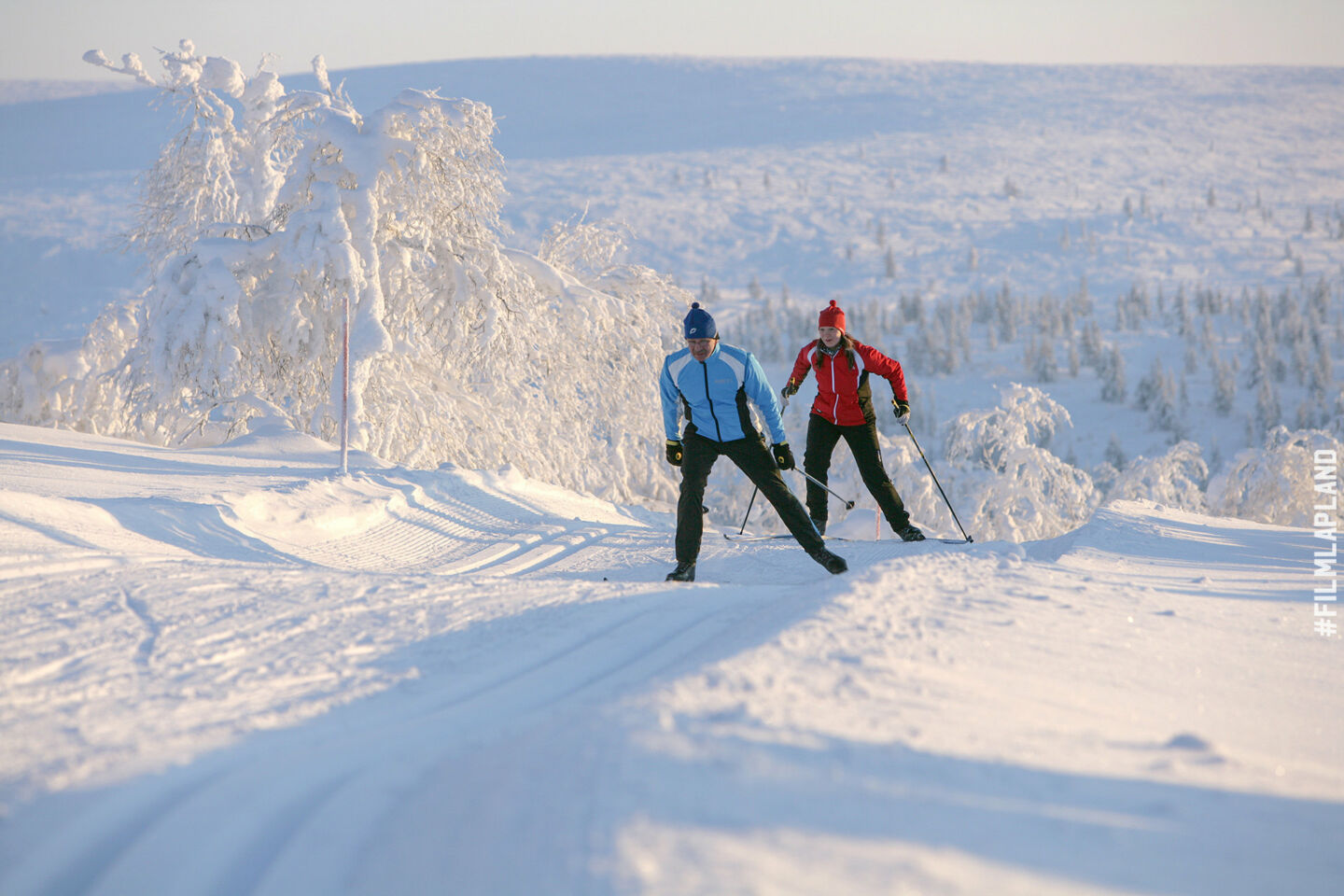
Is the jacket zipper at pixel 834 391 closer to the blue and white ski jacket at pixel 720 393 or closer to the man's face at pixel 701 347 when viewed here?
the blue and white ski jacket at pixel 720 393

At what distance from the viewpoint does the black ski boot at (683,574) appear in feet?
19.0

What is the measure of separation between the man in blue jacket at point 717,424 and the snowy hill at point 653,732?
647 mm

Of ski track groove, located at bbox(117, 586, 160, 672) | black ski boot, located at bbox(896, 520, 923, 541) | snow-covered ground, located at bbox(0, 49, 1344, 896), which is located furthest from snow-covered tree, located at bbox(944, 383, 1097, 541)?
ski track groove, located at bbox(117, 586, 160, 672)

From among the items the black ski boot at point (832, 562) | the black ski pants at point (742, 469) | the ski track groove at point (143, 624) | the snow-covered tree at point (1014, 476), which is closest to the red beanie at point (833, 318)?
the black ski pants at point (742, 469)

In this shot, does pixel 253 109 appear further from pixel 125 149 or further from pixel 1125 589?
pixel 125 149

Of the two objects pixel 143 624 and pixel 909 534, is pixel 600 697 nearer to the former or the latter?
pixel 143 624

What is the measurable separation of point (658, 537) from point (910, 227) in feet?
194

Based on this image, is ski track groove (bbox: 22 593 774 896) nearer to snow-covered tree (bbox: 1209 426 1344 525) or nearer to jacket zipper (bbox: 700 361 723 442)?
jacket zipper (bbox: 700 361 723 442)

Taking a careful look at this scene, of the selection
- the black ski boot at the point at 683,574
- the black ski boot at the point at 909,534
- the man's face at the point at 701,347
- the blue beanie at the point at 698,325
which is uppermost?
the blue beanie at the point at 698,325

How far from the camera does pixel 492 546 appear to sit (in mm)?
7176

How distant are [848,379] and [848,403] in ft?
0.64

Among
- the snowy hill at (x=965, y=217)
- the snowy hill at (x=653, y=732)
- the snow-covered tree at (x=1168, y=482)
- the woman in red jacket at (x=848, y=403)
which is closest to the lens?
A: the snowy hill at (x=653, y=732)

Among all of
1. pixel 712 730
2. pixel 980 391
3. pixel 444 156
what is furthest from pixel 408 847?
pixel 980 391

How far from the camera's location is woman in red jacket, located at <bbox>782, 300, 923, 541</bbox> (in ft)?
22.4
